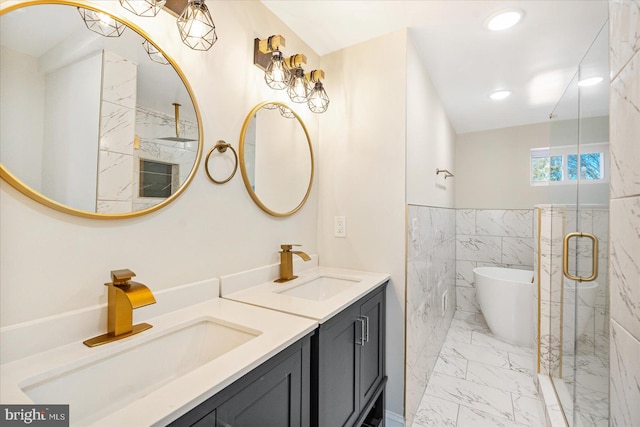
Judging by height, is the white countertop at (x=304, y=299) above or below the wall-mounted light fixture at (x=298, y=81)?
below

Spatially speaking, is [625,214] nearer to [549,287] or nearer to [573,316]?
[573,316]

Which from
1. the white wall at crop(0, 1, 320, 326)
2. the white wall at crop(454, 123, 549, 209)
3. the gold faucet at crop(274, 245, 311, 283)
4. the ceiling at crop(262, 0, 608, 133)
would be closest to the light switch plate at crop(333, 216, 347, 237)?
the white wall at crop(0, 1, 320, 326)

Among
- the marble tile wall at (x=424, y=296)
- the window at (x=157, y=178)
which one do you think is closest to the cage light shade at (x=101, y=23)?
the window at (x=157, y=178)

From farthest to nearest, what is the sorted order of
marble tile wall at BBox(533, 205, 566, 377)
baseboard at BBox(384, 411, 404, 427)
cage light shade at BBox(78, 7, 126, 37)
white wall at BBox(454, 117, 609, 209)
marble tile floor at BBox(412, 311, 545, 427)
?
white wall at BBox(454, 117, 609, 209) → marble tile wall at BBox(533, 205, 566, 377) → marble tile floor at BBox(412, 311, 545, 427) → baseboard at BBox(384, 411, 404, 427) → cage light shade at BBox(78, 7, 126, 37)

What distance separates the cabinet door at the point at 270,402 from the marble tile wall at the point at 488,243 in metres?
3.23

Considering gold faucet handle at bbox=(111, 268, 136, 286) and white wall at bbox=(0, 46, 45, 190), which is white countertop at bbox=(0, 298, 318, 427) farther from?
white wall at bbox=(0, 46, 45, 190)

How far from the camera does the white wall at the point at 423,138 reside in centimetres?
180

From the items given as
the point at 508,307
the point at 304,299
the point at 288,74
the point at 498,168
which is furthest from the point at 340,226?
the point at 498,168

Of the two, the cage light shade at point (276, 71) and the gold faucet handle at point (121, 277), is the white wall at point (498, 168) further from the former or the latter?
the gold faucet handle at point (121, 277)

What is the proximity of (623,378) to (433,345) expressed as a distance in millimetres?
1743

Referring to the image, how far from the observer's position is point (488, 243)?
11.5 ft

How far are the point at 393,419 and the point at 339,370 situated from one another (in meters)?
0.81

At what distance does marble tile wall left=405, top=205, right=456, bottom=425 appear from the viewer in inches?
67.9
